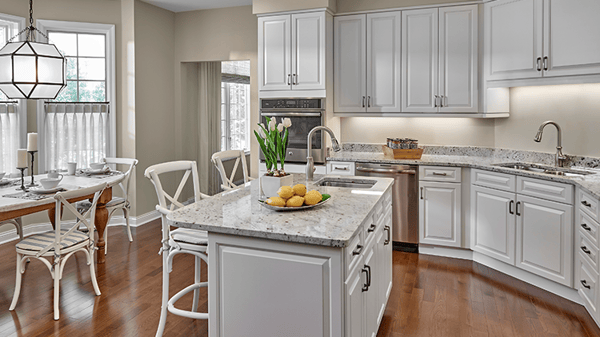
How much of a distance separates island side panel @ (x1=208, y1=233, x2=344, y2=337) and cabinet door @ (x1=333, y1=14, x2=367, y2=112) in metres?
3.21

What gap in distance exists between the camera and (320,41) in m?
4.61

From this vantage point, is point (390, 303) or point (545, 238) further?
point (545, 238)

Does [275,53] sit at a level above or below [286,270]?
above

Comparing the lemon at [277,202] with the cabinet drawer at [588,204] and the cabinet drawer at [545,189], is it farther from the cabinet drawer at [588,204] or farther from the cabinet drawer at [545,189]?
the cabinet drawer at [545,189]

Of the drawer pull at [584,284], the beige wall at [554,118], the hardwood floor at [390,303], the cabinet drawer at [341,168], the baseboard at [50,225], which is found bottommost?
the hardwood floor at [390,303]

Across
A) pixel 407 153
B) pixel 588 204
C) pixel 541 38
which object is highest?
pixel 541 38

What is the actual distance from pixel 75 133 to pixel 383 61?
3.68 metres

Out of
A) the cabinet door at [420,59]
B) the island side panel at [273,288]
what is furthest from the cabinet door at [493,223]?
the island side panel at [273,288]

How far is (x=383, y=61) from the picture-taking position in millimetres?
4645

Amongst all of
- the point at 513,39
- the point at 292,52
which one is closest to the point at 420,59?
the point at 513,39

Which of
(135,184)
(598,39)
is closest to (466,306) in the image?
(598,39)

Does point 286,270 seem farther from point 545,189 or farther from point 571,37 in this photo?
point 571,37

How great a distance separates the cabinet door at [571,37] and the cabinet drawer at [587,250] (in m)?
1.26

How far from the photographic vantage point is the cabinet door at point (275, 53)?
476 cm
